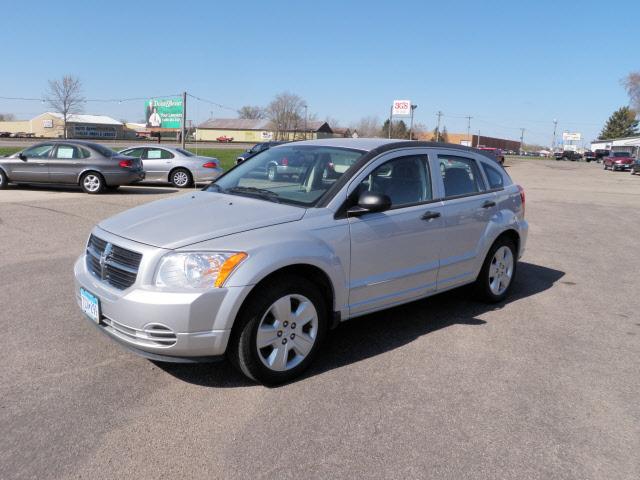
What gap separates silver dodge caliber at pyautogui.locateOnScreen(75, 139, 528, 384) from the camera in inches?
130

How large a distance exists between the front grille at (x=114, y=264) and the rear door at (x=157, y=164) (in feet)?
47.6

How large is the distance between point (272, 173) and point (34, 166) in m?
12.7

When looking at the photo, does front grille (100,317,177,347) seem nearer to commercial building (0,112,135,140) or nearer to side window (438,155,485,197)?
side window (438,155,485,197)

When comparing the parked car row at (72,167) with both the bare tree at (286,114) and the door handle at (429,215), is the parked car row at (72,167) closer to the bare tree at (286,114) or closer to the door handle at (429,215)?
the door handle at (429,215)

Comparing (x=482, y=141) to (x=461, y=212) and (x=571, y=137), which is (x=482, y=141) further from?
(x=461, y=212)

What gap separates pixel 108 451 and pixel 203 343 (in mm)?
787

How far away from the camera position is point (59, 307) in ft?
16.7

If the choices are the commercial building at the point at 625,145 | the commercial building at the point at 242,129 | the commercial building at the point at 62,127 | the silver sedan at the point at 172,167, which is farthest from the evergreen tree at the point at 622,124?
the silver sedan at the point at 172,167

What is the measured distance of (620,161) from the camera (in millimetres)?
49562

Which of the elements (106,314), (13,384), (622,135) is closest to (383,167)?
(106,314)

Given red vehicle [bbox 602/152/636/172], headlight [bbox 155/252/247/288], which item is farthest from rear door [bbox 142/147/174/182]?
red vehicle [bbox 602/152/636/172]

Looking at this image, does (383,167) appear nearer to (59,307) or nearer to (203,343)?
(203,343)

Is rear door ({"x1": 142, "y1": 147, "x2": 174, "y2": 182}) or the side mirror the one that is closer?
the side mirror

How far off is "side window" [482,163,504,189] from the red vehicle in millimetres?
49397
